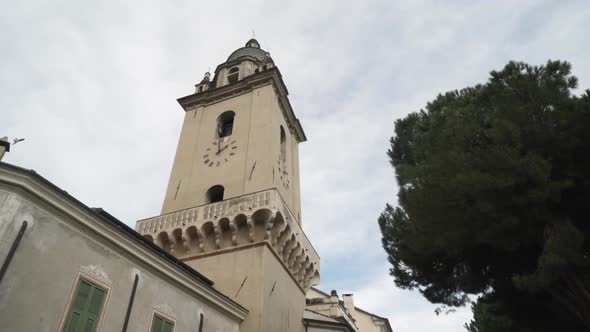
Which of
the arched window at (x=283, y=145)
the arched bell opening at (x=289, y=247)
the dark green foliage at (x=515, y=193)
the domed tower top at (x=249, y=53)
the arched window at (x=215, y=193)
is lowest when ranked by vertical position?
the dark green foliage at (x=515, y=193)

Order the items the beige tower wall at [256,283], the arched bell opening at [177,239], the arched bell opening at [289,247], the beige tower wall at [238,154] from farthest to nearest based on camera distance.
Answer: the beige tower wall at [238,154], the arched bell opening at [289,247], the arched bell opening at [177,239], the beige tower wall at [256,283]

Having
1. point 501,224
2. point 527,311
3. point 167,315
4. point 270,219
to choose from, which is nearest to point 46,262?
point 167,315

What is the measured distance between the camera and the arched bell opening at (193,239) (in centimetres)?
1631

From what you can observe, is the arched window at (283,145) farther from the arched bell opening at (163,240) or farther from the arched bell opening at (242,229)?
the arched bell opening at (163,240)

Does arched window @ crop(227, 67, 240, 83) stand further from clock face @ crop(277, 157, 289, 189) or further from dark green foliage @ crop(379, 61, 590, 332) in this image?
dark green foliage @ crop(379, 61, 590, 332)

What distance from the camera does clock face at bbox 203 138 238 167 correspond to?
19766 mm

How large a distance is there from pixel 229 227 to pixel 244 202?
111 centimetres

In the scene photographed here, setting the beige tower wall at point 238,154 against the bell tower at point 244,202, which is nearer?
the bell tower at point 244,202

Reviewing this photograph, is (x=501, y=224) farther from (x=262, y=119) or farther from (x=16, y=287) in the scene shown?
(x=262, y=119)

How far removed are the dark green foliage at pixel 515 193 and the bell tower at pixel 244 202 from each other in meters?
5.98

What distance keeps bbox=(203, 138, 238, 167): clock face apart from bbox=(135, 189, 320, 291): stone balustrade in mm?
3590

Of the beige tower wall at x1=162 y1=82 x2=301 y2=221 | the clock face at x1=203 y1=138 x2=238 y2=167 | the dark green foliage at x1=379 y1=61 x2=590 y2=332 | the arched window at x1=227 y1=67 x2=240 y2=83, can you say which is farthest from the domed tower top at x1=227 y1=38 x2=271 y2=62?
the dark green foliage at x1=379 y1=61 x2=590 y2=332

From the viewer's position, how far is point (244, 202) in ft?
52.9

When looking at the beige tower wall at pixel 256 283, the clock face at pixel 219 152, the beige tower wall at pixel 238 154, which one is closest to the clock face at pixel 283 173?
the beige tower wall at pixel 238 154
